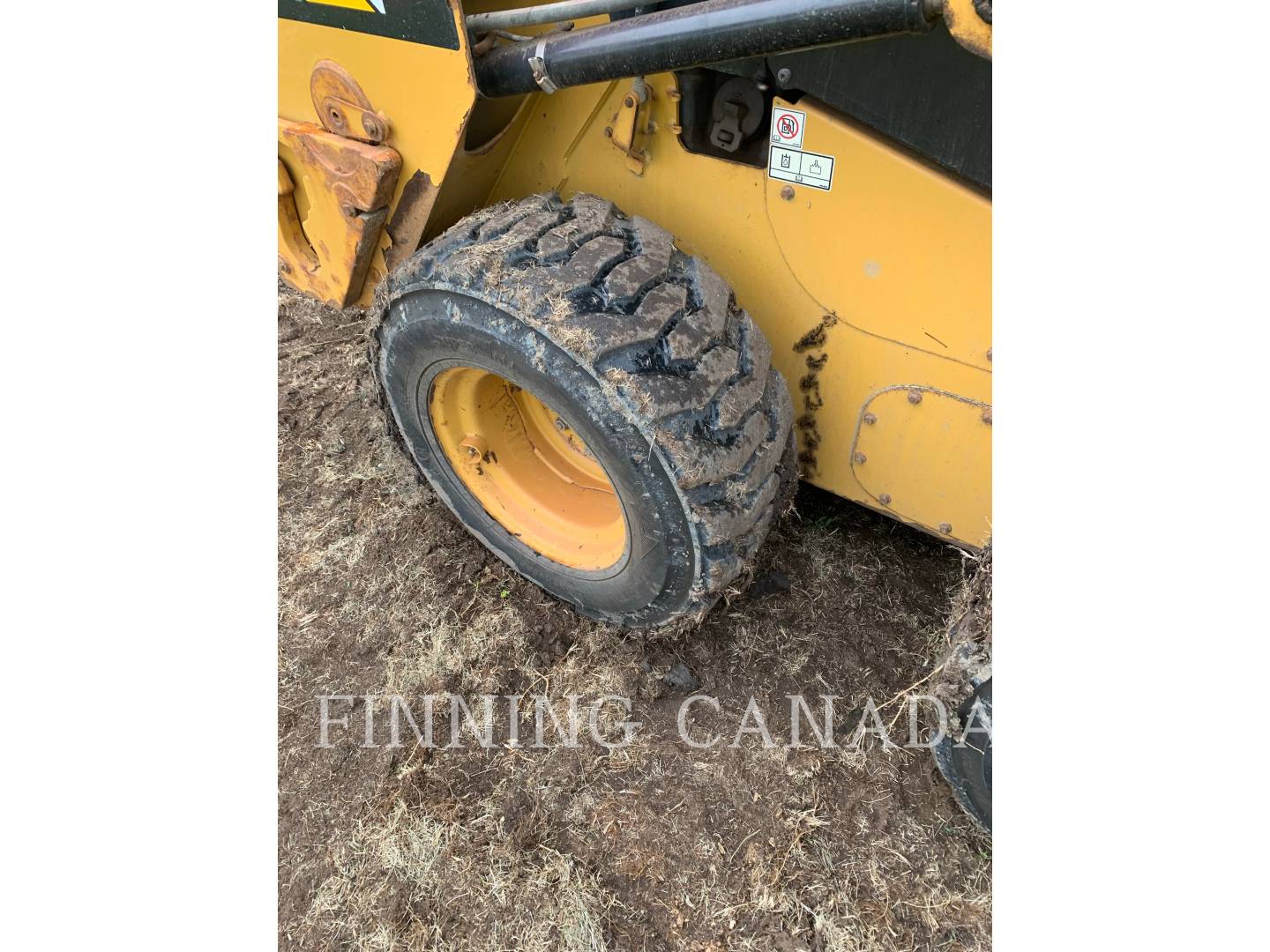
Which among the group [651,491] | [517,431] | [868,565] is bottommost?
[868,565]

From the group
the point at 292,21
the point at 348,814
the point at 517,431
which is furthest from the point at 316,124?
the point at 348,814

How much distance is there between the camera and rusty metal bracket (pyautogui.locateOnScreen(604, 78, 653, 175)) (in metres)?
1.85

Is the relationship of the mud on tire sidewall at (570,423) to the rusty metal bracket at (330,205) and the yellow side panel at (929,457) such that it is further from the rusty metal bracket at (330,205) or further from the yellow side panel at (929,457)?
the yellow side panel at (929,457)

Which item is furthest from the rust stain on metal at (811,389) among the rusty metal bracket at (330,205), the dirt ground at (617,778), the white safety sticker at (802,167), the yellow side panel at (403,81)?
the rusty metal bracket at (330,205)

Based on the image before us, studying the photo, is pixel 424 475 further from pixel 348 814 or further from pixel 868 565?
pixel 868 565

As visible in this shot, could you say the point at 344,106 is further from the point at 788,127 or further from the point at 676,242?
the point at 788,127

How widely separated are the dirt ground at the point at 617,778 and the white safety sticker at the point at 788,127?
3.89 ft

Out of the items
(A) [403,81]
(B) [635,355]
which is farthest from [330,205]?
(B) [635,355]

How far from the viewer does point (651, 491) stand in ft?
5.84

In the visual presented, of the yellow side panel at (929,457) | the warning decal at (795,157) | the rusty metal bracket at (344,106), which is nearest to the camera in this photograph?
the warning decal at (795,157)

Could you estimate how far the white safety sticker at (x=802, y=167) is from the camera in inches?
67.7

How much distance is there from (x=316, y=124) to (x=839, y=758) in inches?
81.2

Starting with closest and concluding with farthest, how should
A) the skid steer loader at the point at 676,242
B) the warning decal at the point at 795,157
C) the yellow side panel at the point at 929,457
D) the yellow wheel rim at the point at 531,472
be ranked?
the skid steer loader at the point at 676,242, the warning decal at the point at 795,157, the yellow side panel at the point at 929,457, the yellow wheel rim at the point at 531,472

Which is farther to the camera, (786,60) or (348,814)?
(348,814)
